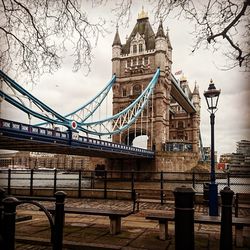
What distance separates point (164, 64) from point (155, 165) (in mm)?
15776

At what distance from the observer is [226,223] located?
120 inches

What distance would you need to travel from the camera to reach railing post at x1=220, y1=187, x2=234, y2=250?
297 centimetres

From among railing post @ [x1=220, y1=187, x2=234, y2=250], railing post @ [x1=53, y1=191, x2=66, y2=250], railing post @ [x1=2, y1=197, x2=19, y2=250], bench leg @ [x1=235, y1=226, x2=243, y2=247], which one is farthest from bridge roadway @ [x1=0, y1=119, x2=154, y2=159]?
railing post @ [x1=220, y1=187, x2=234, y2=250]

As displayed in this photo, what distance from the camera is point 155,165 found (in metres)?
37.8

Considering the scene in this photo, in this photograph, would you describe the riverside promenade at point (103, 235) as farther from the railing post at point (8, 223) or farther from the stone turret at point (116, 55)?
the stone turret at point (116, 55)

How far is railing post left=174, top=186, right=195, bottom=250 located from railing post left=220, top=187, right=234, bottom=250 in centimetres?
47

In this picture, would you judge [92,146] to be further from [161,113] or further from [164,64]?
[164,64]

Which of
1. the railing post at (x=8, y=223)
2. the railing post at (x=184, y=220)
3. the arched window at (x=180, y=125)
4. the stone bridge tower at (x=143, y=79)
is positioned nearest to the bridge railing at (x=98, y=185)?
the railing post at (x=184, y=220)

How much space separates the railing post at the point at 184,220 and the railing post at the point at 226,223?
47 cm

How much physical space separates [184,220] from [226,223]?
588 millimetres

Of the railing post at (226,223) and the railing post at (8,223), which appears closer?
the railing post at (8,223)

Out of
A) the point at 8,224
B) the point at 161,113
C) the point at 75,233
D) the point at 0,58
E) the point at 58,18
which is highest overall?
the point at 161,113

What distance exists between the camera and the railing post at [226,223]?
2.97 meters

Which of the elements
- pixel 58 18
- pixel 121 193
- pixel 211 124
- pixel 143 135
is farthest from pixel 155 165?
pixel 58 18
